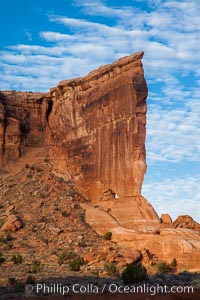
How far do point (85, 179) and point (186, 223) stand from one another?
1074 centimetres

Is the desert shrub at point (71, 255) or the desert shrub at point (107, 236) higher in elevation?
the desert shrub at point (107, 236)

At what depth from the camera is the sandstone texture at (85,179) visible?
124 ft

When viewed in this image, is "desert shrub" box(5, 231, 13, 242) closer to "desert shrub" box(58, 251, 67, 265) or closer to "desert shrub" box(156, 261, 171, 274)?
"desert shrub" box(58, 251, 67, 265)

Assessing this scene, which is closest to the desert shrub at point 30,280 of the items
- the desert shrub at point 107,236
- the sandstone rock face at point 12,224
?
the desert shrub at point 107,236

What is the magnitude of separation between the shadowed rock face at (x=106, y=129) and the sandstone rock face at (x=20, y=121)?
12.9 ft

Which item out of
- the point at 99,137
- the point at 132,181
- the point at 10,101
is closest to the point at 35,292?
the point at 132,181

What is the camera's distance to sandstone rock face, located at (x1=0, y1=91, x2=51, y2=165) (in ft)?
179

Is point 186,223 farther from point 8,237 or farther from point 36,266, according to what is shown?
point 8,237

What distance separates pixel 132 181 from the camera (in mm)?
43125

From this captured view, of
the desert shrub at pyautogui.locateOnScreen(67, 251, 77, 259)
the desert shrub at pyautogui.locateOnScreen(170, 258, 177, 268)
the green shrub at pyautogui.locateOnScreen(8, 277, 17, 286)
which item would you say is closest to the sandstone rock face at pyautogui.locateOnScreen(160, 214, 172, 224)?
the desert shrub at pyautogui.locateOnScreen(170, 258, 177, 268)

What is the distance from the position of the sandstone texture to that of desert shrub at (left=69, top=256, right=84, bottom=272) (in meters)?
0.44

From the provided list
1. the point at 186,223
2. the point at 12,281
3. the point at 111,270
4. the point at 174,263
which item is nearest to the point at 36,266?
the point at 12,281

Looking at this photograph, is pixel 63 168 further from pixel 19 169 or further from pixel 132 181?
pixel 132 181

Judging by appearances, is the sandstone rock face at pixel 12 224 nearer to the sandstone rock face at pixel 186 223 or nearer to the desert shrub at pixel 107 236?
the desert shrub at pixel 107 236
